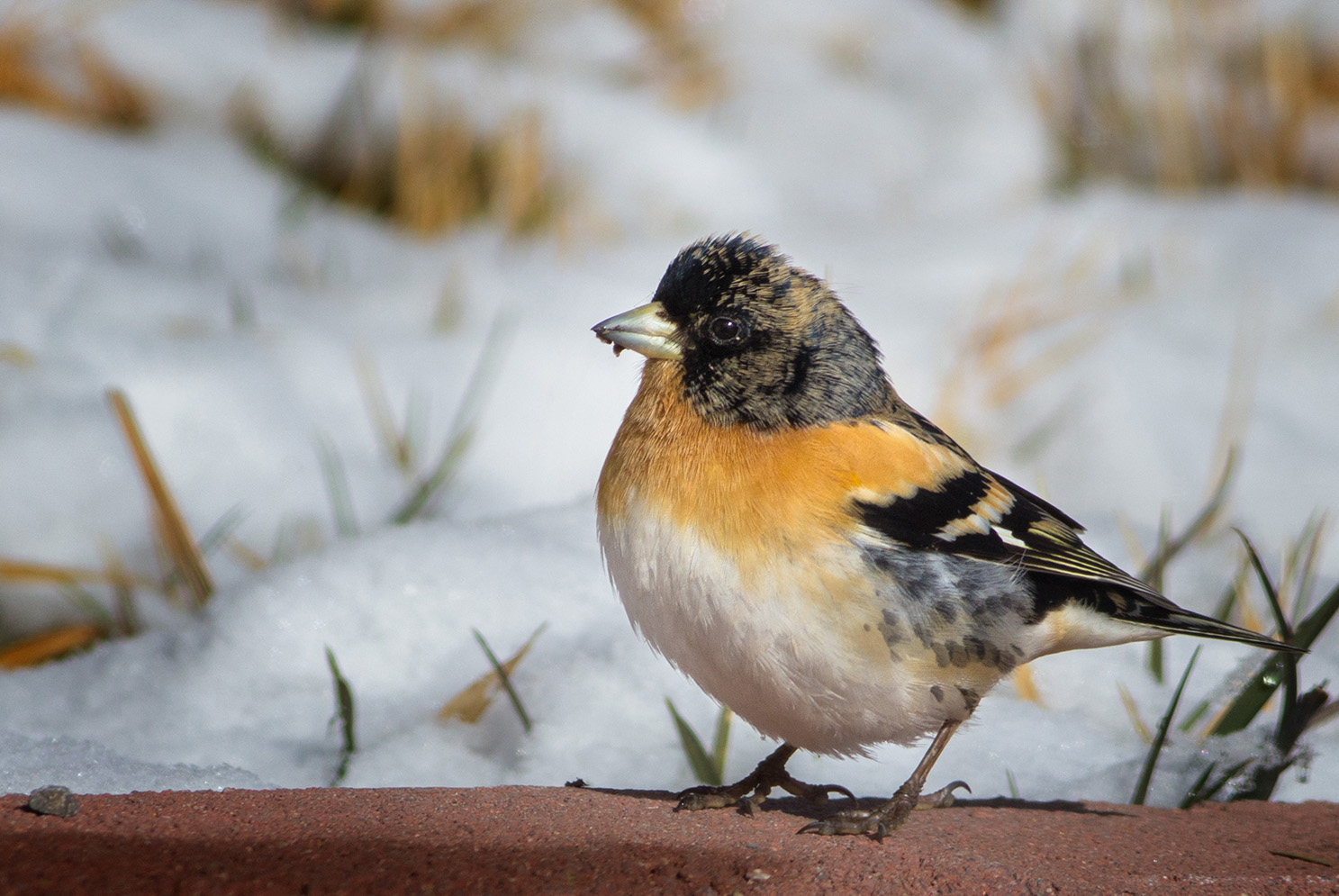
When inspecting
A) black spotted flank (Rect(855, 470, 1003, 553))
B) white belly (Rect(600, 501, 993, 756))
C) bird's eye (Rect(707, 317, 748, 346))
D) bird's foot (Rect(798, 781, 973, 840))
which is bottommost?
bird's foot (Rect(798, 781, 973, 840))

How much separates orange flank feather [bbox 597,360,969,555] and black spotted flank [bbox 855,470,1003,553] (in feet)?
0.06

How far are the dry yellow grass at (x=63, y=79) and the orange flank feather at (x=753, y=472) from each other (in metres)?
3.86

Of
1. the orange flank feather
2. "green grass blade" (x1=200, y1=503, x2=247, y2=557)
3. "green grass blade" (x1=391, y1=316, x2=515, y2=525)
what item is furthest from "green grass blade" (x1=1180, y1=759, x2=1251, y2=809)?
"green grass blade" (x1=200, y1=503, x2=247, y2=557)

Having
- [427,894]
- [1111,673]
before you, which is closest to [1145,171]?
[1111,673]

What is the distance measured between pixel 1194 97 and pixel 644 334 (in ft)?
14.7

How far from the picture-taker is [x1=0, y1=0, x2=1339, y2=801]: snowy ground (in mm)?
2520

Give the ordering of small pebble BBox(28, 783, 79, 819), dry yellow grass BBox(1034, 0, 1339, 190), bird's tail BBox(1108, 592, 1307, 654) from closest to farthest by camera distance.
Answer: small pebble BBox(28, 783, 79, 819) → bird's tail BBox(1108, 592, 1307, 654) → dry yellow grass BBox(1034, 0, 1339, 190)

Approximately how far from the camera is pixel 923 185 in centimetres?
605

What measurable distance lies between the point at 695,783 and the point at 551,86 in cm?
401

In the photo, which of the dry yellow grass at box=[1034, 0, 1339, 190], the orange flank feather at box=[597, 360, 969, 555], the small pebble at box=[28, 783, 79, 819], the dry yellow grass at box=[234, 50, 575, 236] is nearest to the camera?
the small pebble at box=[28, 783, 79, 819]

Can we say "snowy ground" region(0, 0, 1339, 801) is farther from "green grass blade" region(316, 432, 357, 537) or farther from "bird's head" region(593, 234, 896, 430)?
"bird's head" region(593, 234, 896, 430)

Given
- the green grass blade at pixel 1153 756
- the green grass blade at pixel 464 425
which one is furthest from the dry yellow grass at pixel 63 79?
A: the green grass blade at pixel 1153 756

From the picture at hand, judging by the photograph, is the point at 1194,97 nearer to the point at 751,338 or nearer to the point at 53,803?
the point at 751,338

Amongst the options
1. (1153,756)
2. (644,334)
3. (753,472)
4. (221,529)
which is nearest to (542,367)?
(221,529)
